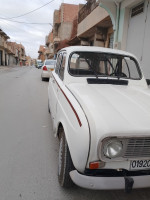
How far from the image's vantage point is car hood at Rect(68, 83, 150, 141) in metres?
1.61

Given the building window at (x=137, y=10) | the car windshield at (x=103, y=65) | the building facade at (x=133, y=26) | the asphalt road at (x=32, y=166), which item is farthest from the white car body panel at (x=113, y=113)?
the building window at (x=137, y=10)

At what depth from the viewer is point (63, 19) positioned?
31.7 meters

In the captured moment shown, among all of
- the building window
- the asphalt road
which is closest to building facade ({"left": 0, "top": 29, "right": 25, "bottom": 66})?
the building window

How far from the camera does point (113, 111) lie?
189cm

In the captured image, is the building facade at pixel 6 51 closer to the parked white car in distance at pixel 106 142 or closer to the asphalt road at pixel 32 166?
the asphalt road at pixel 32 166

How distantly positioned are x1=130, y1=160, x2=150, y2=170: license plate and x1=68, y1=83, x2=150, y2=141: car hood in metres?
0.34

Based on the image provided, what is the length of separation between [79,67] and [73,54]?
0.86 ft

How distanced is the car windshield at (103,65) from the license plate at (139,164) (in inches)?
69.3

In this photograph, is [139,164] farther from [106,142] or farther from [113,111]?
[113,111]

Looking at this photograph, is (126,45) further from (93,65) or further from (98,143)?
(98,143)

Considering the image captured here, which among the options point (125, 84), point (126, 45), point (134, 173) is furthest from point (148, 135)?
point (126, 45)

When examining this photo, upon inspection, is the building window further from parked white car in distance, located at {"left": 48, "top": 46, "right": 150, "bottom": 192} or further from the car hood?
parked white car in distance, located at {"left": 48, "top": 46, "right": 150, "bottom": 192}

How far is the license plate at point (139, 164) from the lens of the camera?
1.77m

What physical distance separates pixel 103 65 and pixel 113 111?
1853mm
